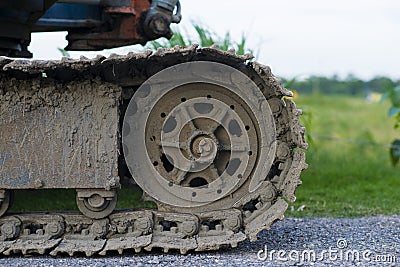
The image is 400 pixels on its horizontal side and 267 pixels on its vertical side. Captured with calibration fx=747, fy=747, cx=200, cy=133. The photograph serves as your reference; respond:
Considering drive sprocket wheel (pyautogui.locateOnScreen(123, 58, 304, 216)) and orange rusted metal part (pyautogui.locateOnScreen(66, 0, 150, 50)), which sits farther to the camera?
orange rusted metal part (pyautogui.locateOnScreen(66, 0, 150, 50))

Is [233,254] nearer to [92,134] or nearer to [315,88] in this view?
[92,134]

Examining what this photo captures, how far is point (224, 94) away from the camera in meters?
4.89

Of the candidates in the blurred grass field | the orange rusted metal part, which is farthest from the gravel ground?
the orange rusted metal part

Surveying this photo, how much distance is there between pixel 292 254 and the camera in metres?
4.50

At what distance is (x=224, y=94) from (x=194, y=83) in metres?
0.21

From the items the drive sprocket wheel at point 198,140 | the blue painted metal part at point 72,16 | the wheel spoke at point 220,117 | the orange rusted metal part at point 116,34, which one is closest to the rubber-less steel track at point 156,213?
the drive sprocket wheel at point 198,140

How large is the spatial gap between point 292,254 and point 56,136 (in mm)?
1648

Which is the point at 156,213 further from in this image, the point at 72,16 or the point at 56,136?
the point at 72,16

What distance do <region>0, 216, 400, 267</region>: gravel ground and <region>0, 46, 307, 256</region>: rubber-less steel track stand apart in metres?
0.09

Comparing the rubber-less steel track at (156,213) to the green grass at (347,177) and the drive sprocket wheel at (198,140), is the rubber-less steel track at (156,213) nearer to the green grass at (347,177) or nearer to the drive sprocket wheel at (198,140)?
the drive sprocket wheel at (198,140)

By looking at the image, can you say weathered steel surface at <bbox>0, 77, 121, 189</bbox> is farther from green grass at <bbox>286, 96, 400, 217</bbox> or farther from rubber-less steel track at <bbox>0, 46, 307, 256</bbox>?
green grass at <bbox>286, 96, 400, 217</bbox>

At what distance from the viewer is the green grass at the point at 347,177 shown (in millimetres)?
6863

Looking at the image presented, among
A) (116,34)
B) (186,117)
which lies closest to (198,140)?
(186,117)

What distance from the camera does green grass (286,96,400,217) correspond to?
22.5 ft
